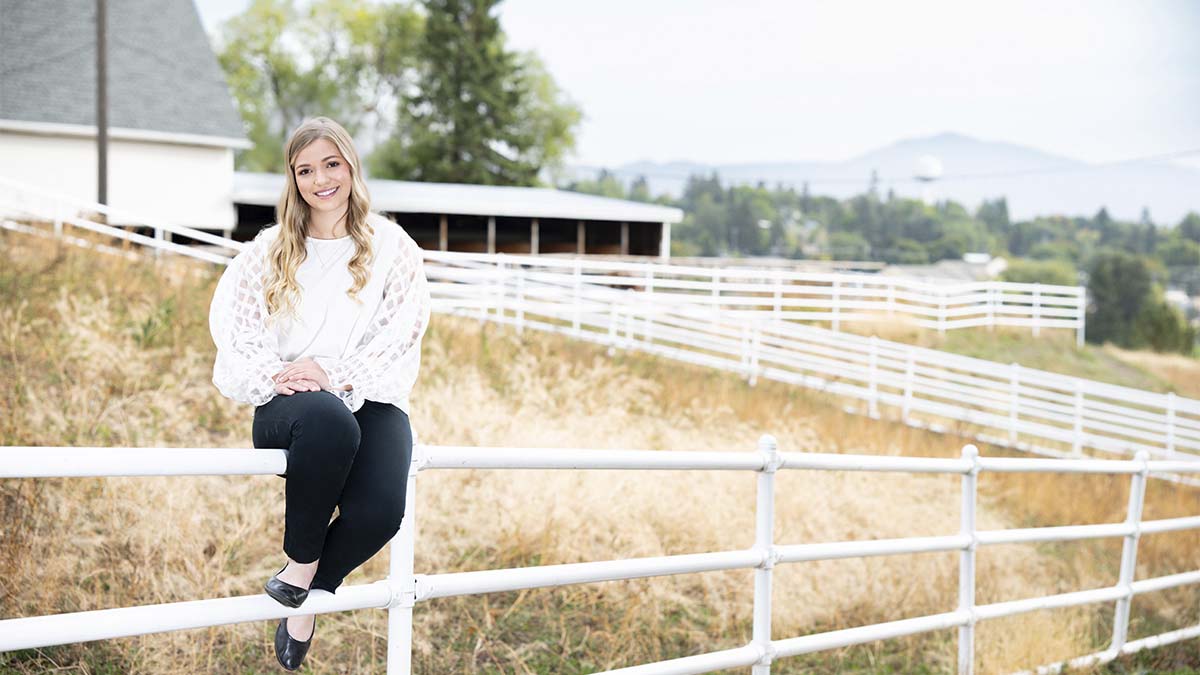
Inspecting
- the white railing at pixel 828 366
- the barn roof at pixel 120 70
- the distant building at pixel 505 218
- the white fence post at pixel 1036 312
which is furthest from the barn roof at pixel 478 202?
the white fence post at pixel 1036 312

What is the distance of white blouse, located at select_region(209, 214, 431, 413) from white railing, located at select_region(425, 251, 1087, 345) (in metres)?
18.5

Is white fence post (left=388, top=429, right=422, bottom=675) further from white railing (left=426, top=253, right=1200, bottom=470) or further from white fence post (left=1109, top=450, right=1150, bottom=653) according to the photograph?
white railing (left=426, top=253, right=1200, bottom=470)

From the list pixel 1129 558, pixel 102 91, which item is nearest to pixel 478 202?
pixel 102 91

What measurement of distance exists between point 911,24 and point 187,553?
510 ft

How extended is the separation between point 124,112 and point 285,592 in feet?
70.9

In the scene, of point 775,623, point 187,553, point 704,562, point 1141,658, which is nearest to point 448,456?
point 704,562

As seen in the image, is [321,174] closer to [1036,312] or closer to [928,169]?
[1036,312]

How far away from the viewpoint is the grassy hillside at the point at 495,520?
15.7 ft

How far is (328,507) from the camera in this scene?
104 inches

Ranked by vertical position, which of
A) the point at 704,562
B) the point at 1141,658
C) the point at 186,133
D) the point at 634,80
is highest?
the point at 634,80

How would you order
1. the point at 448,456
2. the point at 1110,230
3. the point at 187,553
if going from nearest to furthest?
the point at 448,456, the point at 187,553, the point at 1110,230

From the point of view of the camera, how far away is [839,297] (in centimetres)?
2675

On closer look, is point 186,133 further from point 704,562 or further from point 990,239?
point 990,239

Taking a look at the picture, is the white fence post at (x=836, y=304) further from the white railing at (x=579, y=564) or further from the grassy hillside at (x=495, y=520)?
the white railing at (x=579, y=564)
